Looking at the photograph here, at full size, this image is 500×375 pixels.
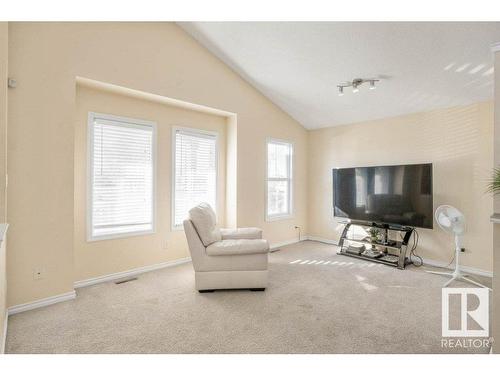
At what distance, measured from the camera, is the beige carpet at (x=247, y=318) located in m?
2.14

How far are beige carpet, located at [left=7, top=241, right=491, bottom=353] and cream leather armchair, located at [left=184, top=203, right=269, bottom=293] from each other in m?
0.12

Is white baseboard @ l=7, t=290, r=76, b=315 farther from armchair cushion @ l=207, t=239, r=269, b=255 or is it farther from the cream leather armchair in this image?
armchair cushion @ l=207, t=239, r=269, b=255

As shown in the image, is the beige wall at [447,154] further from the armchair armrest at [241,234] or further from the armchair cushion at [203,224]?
the armchair cushion at [203,224]

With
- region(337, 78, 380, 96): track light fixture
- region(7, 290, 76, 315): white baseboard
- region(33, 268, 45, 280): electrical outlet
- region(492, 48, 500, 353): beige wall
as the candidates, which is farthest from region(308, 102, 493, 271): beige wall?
region(33, 268, 45, 280): electrical outlet

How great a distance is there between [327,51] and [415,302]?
3.07 metres

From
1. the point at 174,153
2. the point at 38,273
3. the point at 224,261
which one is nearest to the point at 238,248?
the point at 224,261

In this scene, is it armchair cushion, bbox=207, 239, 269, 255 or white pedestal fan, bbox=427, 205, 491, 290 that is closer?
armchair cushion, bbox=207, 239, 269, 255

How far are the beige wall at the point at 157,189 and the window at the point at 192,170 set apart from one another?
0.34 ft

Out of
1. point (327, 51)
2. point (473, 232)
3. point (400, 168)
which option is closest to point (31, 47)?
point (327, 51)

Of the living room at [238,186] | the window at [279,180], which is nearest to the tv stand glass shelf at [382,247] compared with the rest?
the living room at [238,186]

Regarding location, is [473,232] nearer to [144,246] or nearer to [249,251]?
[249,251]

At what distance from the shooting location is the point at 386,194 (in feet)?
14.5

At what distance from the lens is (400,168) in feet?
14.1

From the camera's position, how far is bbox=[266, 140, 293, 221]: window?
5363mm
